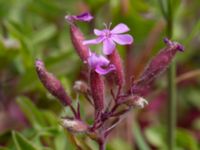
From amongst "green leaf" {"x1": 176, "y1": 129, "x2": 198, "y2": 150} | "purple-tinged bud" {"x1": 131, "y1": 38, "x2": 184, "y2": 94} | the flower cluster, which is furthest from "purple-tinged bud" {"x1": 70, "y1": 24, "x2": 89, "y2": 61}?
Answer: "green leaf" {"x1": 176, "y1": 129, "x2": 198, "y2": 150}

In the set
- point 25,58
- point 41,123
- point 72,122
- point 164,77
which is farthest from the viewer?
point 164,77

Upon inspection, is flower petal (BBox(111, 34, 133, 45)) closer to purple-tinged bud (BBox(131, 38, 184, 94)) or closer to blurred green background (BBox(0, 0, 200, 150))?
purple-tinged bud (BBox(131, 38, 184, 94))

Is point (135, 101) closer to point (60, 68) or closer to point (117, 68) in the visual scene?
point (117, 68)

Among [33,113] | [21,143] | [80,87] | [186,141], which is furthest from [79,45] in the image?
[186,141]

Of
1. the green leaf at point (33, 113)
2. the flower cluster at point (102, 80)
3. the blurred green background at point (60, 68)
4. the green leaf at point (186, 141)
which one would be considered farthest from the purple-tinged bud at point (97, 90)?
the green leaf at point (186, 141)

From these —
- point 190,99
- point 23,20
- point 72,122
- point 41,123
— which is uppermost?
point 23,20

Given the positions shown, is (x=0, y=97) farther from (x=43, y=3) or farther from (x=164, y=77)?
(x=164, y=77)

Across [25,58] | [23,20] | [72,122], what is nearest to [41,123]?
[25,58]
